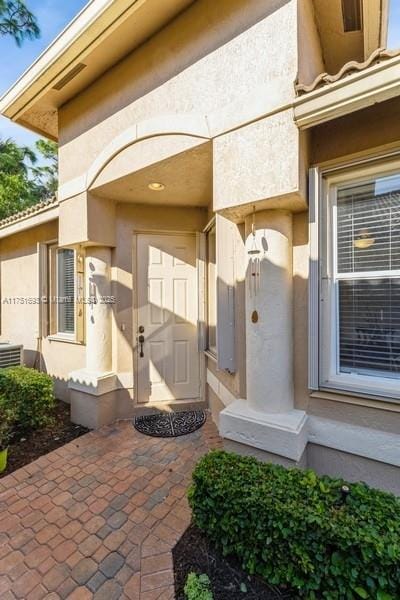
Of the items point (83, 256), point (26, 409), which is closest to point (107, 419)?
point (26, 409)

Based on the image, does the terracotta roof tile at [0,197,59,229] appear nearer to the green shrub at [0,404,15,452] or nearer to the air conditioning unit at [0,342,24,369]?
the air conditioning unit at [0,342,24,369]

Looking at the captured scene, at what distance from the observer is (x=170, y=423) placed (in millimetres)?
4734

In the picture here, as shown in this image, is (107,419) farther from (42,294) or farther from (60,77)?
(60,77)

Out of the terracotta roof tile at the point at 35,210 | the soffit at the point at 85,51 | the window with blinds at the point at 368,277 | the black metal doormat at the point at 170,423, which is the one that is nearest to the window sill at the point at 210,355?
the black metal doormat at the point at 170,423

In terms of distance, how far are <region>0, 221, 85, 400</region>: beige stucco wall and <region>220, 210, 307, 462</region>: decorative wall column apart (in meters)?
3.86

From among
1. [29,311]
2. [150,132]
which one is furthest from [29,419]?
[150,132]

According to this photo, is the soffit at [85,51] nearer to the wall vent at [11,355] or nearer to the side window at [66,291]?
the side window at [66,291]

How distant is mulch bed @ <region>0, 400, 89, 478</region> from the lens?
3809mm

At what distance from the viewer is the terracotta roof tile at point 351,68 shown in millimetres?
2107

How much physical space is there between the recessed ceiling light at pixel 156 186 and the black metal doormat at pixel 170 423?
12.0 ft

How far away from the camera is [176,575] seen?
2.19m

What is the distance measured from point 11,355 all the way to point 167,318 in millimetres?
3852

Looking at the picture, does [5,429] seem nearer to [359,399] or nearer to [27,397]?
[27,397]

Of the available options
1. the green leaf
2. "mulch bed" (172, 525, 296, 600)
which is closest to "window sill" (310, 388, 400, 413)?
the green leaf
